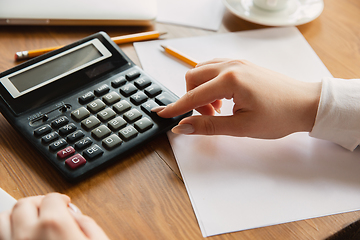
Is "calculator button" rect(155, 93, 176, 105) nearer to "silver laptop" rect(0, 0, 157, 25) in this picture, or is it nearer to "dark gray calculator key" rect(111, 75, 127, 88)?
"dark gray calculator key" rect(111, 75, 127, 88)

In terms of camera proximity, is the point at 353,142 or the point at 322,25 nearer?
the point at 353,142

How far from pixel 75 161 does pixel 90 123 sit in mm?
63

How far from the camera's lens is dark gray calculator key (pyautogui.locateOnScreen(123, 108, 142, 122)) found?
1.56 ft

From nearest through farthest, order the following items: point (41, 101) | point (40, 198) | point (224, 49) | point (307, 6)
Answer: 1. point (40, 198)
2. point (41, 101)
3. point (224, 49)
4. point (307, 6)

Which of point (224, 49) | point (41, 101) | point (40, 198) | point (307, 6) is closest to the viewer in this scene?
point (40, 198)

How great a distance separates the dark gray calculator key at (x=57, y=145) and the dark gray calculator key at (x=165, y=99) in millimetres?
149

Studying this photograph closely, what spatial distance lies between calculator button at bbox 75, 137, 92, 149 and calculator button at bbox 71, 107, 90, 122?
41 mm

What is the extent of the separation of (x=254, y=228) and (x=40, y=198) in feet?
0.80

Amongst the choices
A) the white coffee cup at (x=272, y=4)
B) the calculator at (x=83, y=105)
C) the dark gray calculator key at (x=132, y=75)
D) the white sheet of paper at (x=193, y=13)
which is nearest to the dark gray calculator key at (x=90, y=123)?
the calculator at (x=83, y=105)

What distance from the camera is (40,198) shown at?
37cm

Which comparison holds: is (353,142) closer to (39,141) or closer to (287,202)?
(287,202)

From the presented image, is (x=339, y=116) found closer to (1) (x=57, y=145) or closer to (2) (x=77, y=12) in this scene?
(1) (x=57, y=145)

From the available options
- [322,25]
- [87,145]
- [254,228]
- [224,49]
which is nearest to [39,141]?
[87,145]

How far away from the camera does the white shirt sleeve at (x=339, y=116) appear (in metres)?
0.48
